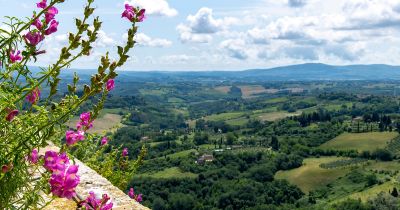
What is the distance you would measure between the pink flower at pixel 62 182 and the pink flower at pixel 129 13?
1808 mm

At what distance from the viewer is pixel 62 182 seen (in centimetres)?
407

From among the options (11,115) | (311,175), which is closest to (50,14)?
(11,115)

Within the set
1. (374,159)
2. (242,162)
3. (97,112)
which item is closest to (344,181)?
(374,159)

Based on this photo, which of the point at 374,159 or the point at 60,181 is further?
the point at 374,159

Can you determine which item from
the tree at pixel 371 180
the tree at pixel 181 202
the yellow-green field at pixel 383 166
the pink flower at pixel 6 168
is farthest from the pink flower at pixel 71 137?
the yellow-green field at pixel 383 166

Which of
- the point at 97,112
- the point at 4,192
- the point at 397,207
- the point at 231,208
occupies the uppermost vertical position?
the point at 97,112

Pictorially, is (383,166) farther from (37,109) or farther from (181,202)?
(37,109)

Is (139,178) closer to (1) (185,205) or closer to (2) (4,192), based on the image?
(1) (185,205)

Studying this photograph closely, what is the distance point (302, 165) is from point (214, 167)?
122 feet

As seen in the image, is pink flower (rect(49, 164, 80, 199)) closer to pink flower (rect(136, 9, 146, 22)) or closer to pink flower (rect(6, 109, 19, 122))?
pink flower (rect(6, 109, 19, 122))

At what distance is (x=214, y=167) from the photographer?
183 meters

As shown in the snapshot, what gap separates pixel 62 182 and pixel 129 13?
2001 mm

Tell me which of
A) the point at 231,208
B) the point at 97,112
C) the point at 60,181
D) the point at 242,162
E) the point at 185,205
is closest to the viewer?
the point at 60,181

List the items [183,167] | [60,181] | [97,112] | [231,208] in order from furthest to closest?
[183,167] < [231,208] < [97,112] < [60,181]
